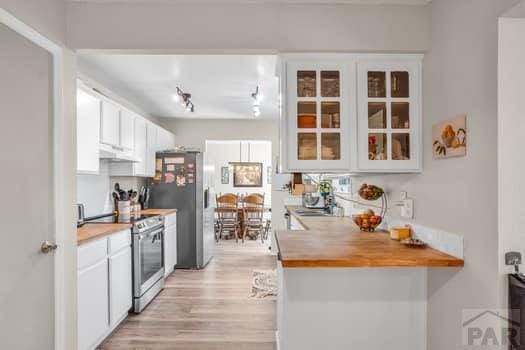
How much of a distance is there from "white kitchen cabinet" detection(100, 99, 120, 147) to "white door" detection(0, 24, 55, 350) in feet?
4.06

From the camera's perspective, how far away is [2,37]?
63.4 inches

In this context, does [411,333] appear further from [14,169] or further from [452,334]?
[14,169]

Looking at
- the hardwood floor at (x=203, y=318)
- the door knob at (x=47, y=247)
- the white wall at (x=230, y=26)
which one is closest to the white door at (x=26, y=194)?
the door knob at (x=47, y=247)

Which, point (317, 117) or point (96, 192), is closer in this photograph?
point (317, 117)

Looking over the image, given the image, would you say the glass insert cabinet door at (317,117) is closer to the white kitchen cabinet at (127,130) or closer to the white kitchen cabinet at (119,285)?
the white kitchen cabinet at (119,285)

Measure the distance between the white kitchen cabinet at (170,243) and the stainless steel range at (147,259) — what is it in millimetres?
293

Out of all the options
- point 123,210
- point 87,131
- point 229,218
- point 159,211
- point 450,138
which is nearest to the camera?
point 450,138

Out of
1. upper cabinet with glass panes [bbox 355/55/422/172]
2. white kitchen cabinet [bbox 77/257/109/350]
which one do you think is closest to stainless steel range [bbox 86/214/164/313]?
white kitchen cabinet [bbox 77/257/109/350]

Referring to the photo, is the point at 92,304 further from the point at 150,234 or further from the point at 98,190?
the point at 98,190

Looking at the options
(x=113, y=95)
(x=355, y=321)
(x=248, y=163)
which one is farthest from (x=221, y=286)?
(x=248, y=163)

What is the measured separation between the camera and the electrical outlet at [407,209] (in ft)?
7.05

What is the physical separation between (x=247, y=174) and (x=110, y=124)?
5490 mm

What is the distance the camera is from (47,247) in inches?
72.4

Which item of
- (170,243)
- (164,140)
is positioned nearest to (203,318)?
(170,243)
